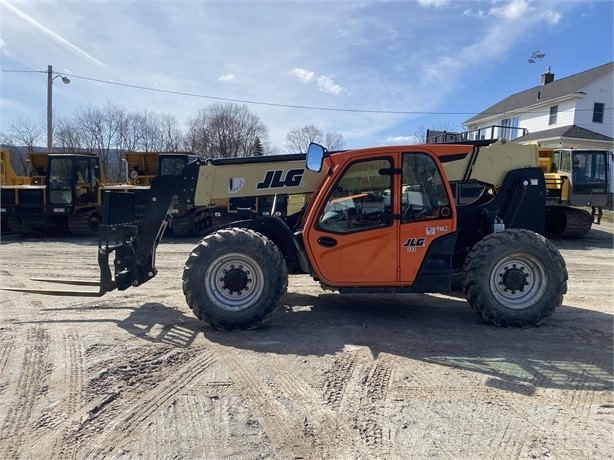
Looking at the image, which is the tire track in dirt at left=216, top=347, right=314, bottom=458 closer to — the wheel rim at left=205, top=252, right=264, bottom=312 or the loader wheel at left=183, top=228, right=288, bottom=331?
the loader wheel at left=183, top=228, right=288, bottom=331

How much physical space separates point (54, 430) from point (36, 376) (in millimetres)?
1037

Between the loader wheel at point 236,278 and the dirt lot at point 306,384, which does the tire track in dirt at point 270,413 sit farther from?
the loader wheel at point 236,278

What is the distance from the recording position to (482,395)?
3.58 metres

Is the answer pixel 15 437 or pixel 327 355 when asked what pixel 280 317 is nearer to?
pixel 327 355

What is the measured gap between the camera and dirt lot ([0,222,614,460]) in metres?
2.96

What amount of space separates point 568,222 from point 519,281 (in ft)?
33.4

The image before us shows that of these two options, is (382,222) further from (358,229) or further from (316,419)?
(316,419)

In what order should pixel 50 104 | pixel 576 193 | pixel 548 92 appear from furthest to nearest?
pixel 548 92 < pixel 50 104 < pixel 576 193

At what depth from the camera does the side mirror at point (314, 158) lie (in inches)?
198

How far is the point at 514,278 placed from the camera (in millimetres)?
5066

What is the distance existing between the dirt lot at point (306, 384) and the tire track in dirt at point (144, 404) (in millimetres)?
13

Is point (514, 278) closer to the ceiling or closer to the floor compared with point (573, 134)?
closer to the floor

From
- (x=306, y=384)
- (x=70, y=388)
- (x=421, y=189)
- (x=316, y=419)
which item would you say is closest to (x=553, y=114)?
(x=421, y=189)

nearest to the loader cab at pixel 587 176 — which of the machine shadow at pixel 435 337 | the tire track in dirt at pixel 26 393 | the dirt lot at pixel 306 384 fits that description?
the dirt lot at pixel 306 384
